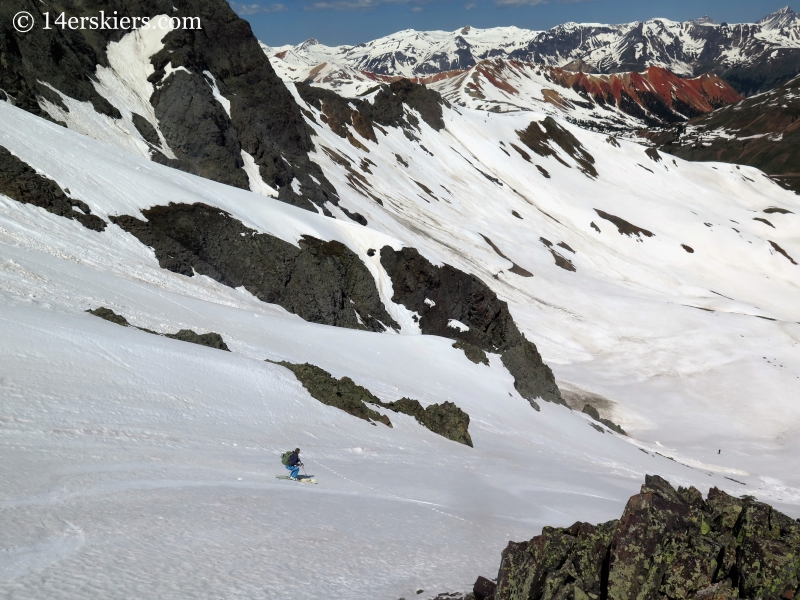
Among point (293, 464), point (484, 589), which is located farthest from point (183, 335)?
point (484, 589)

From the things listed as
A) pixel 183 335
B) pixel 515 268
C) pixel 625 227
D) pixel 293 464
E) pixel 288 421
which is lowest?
pixel 293 464

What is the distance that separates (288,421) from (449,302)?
31.3 metres

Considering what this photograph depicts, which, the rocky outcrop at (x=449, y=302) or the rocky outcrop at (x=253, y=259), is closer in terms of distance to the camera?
the rocky outcrop at (x=253, y=259)

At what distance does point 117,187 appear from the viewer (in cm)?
3234

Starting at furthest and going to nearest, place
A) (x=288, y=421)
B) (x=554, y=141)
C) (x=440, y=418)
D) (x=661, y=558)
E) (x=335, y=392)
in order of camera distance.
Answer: (x=554, y=141)
(x=440, y=418)
(x=335, y=392)
(x=288, y=421)
(x=661, y=558)

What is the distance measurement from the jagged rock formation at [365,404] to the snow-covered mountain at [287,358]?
0.19m

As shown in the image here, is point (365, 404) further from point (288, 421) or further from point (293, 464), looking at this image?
point (293, 464)

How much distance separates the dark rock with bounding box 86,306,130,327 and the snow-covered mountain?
14cm

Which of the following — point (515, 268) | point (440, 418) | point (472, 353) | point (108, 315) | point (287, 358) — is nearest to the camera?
point (108, 315)

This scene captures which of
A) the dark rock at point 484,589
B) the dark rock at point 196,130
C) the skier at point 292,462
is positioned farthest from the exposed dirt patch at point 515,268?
the dark rock at point 484,589

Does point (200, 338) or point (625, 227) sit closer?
point (200, 338)

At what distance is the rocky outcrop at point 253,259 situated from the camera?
104 ft

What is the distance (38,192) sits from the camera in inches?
1079

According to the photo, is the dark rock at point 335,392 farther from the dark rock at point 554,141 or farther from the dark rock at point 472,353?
the dark rock at point 554,141
